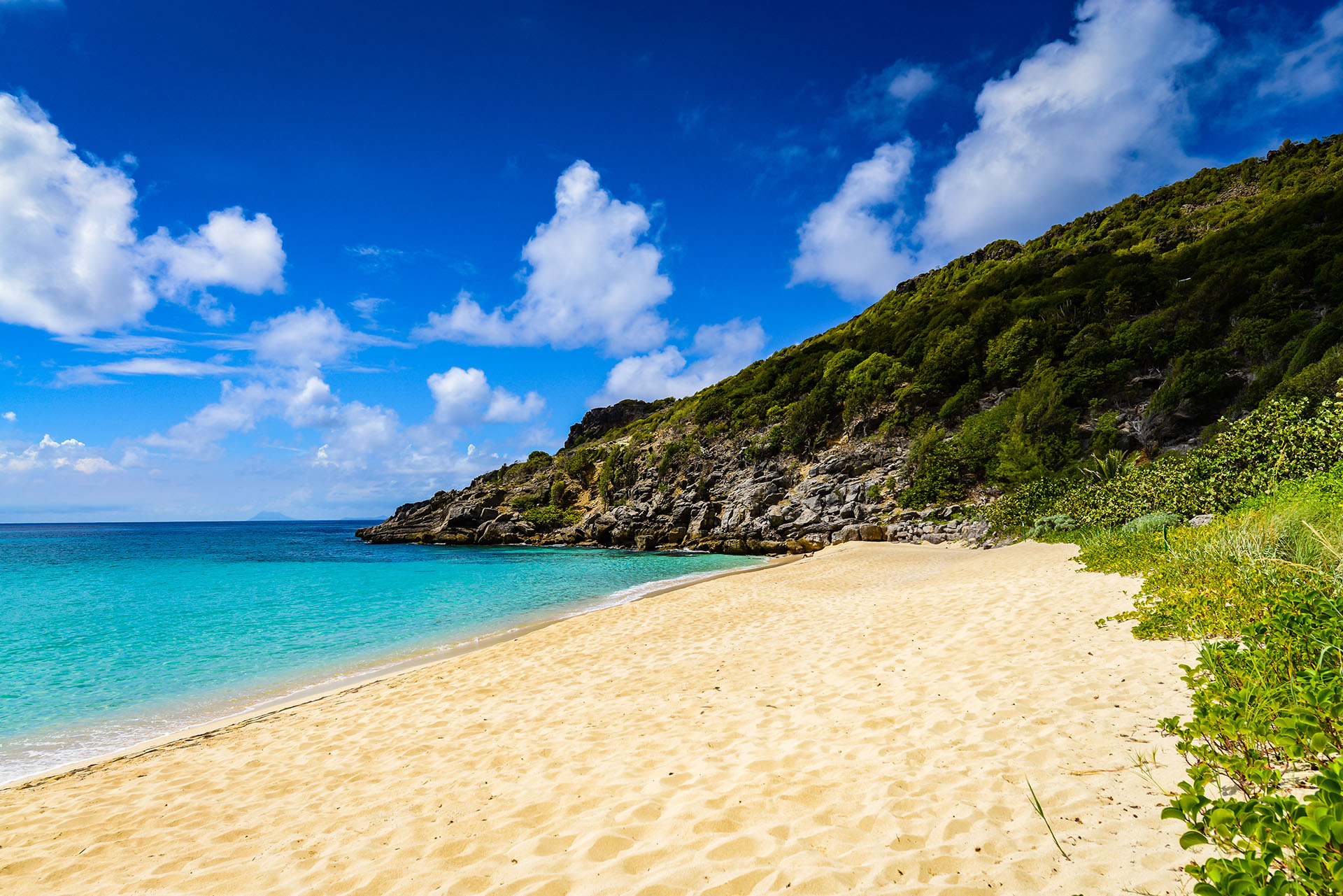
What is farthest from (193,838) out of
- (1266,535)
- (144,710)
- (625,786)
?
(1266,535)

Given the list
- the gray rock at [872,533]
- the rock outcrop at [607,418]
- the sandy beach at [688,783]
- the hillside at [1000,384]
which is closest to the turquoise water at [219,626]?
the sandy beach at [688,783]

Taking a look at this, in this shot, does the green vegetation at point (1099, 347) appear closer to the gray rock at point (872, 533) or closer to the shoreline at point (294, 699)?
the gray rock at point (872, 533)

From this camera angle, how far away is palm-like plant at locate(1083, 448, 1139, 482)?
26356 mm

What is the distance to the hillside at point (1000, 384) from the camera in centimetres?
3169

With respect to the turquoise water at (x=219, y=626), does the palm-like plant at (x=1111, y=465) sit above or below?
above

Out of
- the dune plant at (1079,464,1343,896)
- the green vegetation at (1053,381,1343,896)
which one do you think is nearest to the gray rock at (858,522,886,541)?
the green vegetation at (1053,381,1343,896)

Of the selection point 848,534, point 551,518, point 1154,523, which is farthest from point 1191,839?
point 551,518

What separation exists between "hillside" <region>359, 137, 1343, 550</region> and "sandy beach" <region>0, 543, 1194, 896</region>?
26.4 metres

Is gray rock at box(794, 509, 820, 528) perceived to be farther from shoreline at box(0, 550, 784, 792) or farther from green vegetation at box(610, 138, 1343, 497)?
shoreline at box(0, 550, 784, 792)

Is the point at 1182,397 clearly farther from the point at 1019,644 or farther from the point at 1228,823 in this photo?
the point at 1228,823

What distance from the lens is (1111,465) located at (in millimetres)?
27766

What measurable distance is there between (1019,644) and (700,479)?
44.3 metres

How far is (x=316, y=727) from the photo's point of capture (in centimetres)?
779

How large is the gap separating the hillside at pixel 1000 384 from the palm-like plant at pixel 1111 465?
3.44ft
